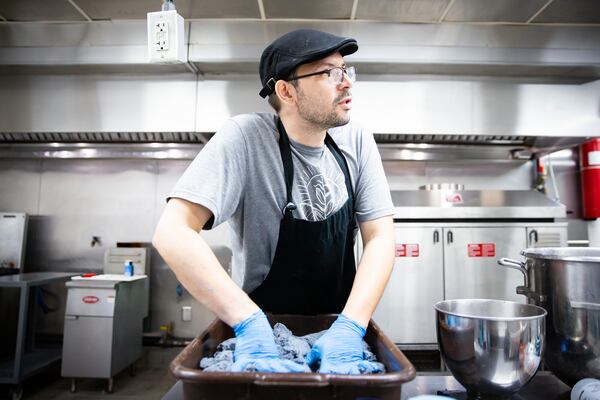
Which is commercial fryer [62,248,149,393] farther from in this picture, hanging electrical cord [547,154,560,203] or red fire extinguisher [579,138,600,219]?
red fire extinguisher [579,138,600,219]

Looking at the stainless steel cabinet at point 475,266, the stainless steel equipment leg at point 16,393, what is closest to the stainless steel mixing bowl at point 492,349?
the stainless steel cabinet at point 475,266

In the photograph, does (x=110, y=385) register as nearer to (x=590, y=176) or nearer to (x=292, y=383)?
(x=292, y=383)

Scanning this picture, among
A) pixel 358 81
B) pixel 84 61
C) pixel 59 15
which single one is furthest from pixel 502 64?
pixel 59 15

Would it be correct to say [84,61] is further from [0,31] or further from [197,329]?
[197,329]

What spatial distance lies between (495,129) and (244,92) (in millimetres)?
2467

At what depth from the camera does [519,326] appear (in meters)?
0.68

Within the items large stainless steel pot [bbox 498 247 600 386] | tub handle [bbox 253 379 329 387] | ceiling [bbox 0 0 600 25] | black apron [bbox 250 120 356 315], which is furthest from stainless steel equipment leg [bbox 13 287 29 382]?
large stainless steel pot [bbox 498 247 600 386]

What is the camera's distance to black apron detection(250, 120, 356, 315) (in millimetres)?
1084

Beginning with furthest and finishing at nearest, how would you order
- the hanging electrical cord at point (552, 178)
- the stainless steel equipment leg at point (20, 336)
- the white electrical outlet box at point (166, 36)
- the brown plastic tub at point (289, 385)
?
the hanging electrical cord at point (552, 178) → the stainless steel equipment leg at point (20, 336) → the white electrical outlet box at point (166, 36) → the brown plastic tub at point (289, 385)

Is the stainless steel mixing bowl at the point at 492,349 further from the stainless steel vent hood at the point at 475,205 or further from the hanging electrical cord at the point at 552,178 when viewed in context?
the hanging electrical cord at the point at 552,178

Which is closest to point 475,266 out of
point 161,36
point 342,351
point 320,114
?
point 320,114

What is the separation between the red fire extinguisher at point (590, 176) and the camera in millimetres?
3492

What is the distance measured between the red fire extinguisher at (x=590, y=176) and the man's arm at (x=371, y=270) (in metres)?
3.59

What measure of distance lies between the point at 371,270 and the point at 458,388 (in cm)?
36
